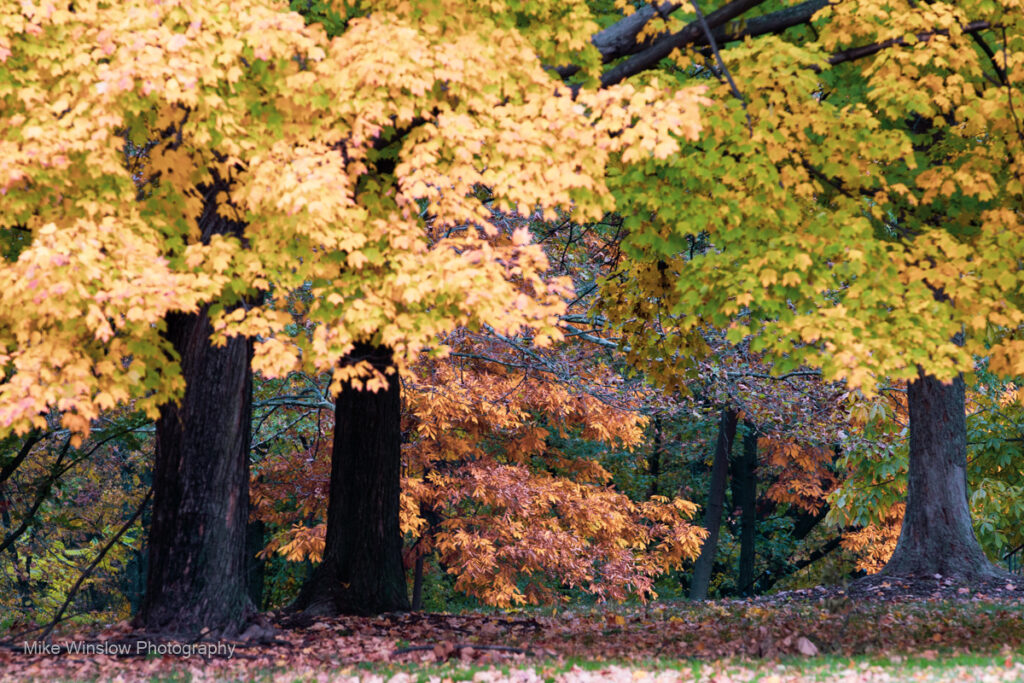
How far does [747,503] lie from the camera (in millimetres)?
27516

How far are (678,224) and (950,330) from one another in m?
2.46

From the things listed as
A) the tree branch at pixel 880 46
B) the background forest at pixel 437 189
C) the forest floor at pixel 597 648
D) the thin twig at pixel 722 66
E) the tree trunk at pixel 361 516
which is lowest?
the forest floor at pixel 597 648

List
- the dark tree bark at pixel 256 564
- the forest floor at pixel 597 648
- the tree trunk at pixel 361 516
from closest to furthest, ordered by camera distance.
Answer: the forest floor at pixel 597 648 < the tree trunk at pixel 361 516 < the dark tree bark at pixel 256 564

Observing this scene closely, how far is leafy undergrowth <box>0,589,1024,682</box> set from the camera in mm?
7470

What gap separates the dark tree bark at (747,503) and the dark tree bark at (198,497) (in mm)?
18235

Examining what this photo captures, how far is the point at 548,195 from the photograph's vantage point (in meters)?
7.50

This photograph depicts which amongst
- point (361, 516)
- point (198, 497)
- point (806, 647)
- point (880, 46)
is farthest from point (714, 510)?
point (198, 497)

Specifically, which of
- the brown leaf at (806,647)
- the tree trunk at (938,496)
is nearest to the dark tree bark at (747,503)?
the tree trunk at (938,496)

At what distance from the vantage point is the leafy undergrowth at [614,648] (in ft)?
24.5

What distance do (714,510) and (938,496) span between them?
35.0 feet

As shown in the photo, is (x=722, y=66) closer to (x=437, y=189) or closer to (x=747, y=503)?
(x=437, y=189)

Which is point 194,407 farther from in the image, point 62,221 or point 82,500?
point 82,500

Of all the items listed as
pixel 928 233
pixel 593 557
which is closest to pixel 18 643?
pixel 928 233

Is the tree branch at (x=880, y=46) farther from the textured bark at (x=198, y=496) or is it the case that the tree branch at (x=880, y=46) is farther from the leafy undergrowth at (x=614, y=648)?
the textured bark at (x=198, y=496)
